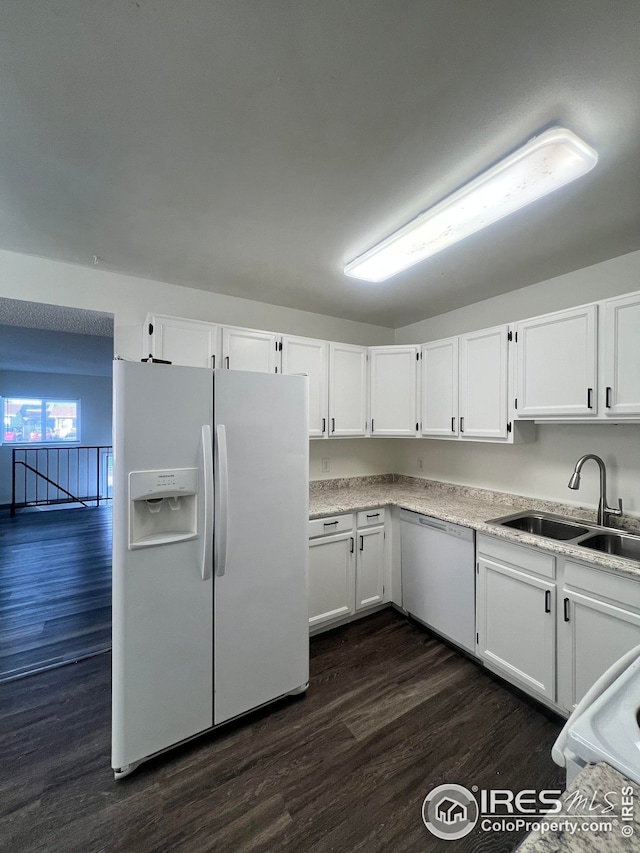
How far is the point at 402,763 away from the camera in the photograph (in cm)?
162

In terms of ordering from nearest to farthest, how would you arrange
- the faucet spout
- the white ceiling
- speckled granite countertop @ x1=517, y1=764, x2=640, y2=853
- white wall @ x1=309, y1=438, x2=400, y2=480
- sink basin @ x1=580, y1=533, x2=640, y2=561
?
1. speckled granite countertop @ x1=517, y1=764, x2=640, y2=853
2. the white ceiling
3. sink basin @ x1=580, y1=533, x2=640, y2=561
4. the faucet spout
5. white wall @ x1=309, y1=438, x2=400, y2=480

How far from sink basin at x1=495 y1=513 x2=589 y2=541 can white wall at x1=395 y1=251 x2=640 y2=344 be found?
58.0 inches

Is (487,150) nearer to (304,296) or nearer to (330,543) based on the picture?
(304,296)

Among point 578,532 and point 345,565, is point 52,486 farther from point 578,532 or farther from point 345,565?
point 578,532

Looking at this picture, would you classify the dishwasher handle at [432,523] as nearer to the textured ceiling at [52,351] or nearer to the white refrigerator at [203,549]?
the white refrigerator at [203,549]

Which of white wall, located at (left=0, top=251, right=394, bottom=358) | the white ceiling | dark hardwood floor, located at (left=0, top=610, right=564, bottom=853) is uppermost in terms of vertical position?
the white ceiling

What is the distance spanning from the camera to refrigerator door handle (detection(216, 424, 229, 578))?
1.73 meters

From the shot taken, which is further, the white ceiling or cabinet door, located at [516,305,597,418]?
cabinet door, located at [516,305,597,418]

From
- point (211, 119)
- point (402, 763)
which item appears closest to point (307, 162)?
point (211, 119)

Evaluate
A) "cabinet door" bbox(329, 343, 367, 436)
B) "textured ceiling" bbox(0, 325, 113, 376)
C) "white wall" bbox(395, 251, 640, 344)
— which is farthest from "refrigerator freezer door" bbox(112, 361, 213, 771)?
"textured ceiling" bbox(0, 325, 113, 376)

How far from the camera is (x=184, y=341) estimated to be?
2367 millimetres

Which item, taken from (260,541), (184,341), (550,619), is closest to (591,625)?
(550,619)

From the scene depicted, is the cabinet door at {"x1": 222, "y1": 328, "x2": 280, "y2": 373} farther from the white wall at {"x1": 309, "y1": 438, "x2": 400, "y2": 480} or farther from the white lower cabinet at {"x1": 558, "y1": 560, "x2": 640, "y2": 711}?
the white lower cabinet at {"x1": 558, "y1": 560, "x2": 640, "y2": 711}

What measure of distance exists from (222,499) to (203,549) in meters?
Answer: 0.26
